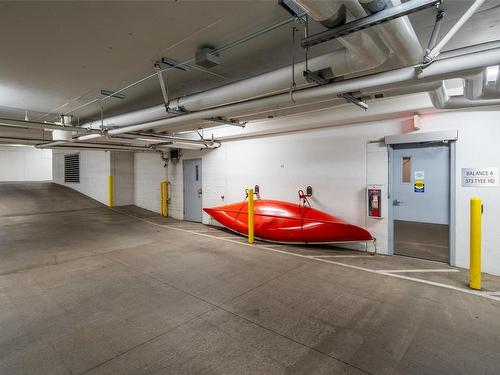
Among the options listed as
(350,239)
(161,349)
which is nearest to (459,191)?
(350,239)

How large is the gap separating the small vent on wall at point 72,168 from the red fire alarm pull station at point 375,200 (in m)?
12.2

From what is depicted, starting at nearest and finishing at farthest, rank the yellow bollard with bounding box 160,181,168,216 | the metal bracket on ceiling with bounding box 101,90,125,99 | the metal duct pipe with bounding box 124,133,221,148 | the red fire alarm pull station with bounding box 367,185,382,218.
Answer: the metal bracket on ceiling with bounding box 101,90,125,99
the red fire alarm pull station with bounding box 367,185,382,218
the metal duct pipe with bounding box 124,133,221,148
the yellow bollard with bounding box 160,181,168,216

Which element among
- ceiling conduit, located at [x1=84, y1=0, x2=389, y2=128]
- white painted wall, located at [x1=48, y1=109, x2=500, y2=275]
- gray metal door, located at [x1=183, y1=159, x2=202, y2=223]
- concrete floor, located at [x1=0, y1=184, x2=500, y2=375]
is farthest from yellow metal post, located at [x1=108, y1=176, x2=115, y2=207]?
ceiling conduit, located at [x1=84, y1=0, x2=389, y2=128]

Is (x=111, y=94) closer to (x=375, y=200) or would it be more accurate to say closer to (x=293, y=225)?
(x=293, y=225)

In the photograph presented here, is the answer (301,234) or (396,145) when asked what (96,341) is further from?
(396,145)

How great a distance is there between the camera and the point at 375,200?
4.34 meters

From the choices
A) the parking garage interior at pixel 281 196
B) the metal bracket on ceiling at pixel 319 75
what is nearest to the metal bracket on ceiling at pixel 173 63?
Result: the parking garage interior at pixel 281 196

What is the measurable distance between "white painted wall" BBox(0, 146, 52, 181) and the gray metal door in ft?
39.3

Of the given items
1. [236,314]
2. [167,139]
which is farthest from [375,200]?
[167,139]

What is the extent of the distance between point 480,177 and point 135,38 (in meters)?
4.62

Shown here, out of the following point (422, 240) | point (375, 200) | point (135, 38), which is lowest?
point (422, 240)

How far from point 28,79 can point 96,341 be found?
10.8 feet

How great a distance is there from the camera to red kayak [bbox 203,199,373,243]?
14.7 feet

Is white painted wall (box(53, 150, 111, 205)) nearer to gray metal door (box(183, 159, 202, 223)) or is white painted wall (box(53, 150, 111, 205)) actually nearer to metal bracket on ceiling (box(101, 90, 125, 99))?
gray metal door (box(183, 159, 202, 223))
